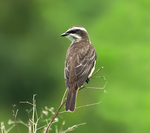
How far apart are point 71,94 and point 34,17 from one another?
72.3ft

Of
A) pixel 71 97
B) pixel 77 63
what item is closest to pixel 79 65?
pixel 77 63

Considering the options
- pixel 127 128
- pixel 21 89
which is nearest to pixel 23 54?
pixel 21 89

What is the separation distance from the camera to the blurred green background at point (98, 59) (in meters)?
16.9

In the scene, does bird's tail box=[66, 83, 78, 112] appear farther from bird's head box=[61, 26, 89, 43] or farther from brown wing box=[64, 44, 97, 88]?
bird's head box=[61, 26, 89, 43]

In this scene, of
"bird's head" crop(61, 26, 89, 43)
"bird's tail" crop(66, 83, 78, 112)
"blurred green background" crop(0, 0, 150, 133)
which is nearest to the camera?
"bird's tail" crop(66, 83, 78, 112)

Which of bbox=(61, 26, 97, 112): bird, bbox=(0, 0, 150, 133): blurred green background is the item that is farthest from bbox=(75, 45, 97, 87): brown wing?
bbox=(0, 0, 150, 133): blurred green background

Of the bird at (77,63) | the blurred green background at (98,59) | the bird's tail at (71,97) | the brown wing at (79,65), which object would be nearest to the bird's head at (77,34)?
the bird at (77,63)

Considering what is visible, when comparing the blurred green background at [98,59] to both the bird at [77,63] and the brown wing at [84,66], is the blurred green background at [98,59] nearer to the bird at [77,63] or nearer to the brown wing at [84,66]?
the bird at [77,63]

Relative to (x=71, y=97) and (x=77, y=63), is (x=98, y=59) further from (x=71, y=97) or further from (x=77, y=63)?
(x=71, y=97)

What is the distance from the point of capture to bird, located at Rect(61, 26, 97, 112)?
6.38 meters

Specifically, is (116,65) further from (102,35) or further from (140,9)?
(140,9)

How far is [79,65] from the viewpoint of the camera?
6.63 m

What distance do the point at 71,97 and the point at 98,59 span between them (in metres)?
11.9

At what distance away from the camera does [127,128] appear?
54.7ft
